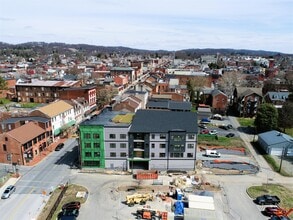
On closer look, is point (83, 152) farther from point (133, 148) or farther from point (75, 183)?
point (133, 148)

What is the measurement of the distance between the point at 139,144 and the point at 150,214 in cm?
1394

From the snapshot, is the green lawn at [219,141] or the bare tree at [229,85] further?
the bare tree at [229,85]

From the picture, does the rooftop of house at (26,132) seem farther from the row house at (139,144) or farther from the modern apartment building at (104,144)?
the row house at (139,144)

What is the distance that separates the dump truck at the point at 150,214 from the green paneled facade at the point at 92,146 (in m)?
13.8

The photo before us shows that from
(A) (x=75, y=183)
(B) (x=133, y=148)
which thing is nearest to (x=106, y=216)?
(A) (x=75, y=183)

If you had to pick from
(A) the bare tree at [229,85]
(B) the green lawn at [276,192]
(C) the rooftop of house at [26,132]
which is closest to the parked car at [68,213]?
(C) the rooftop of house at [26,132]

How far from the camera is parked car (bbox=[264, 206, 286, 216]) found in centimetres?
3246

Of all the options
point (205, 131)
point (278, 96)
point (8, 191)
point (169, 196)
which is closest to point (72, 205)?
point (8, 191)

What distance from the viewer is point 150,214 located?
3209 centimetres

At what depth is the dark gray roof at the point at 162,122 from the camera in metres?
43.5

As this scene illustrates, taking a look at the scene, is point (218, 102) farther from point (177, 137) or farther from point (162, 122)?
point (177, 137)

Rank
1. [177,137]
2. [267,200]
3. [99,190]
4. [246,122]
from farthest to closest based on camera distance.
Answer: [246,122], [177,137], [99,190], [267,200]

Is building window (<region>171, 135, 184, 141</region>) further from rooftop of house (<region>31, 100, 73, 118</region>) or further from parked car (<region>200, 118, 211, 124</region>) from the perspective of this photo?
parked car (<region>200, 118, 211, 124</region>)

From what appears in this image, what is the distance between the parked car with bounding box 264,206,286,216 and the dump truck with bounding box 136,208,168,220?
12.9m
